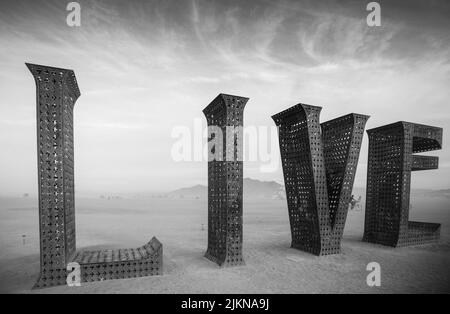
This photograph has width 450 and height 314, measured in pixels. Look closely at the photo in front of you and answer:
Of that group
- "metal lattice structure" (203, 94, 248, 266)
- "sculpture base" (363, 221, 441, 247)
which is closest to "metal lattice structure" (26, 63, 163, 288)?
"metal lattice structure" (203, 94, 248, 266)

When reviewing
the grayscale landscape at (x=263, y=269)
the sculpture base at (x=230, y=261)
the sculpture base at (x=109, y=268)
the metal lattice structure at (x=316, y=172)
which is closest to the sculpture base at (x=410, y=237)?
the grayscale landscape at (x=263, y=269)

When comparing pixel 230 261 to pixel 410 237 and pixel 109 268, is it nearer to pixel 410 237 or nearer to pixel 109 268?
pixel 109 268

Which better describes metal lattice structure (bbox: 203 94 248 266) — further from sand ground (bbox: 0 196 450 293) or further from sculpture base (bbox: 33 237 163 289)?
sculpture base (bbox: 33 237 163 289)

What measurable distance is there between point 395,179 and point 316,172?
4.83 m

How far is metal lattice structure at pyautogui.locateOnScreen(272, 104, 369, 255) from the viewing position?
1059cm

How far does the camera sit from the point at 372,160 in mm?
13469

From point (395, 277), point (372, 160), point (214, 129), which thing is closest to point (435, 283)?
point (395, 277)

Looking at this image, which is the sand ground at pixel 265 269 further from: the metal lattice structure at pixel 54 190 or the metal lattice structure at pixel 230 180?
the metal lattice structure at pixel 230 180

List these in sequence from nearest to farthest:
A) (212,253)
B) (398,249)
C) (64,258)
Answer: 1. (64,258)
2. (212,253)
3. (398,249)

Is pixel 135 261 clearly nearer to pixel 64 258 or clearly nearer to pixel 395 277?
pixel 64 258

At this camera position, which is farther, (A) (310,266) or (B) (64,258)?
(A) (310,266)

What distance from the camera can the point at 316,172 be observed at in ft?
34.9

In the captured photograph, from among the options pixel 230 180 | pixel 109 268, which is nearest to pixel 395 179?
pixel 230 180

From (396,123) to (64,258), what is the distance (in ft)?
47.3
